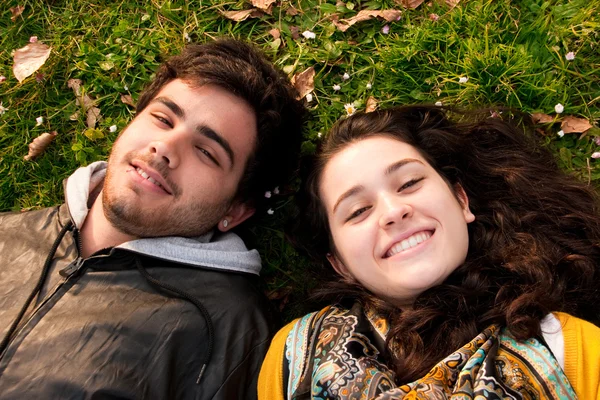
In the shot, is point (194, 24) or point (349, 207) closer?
point (349, 207)

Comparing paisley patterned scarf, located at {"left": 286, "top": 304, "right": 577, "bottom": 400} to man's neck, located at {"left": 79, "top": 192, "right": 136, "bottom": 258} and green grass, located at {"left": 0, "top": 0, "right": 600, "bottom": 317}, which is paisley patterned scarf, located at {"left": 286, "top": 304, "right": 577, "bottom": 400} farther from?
man's neck, located at {"left": 79, "top": 192, "right": 136, "bottom": 258}

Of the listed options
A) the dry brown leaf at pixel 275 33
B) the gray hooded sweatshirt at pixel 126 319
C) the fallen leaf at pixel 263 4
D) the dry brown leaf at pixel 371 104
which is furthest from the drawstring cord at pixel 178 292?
the fallen leaf at pixel 263 4

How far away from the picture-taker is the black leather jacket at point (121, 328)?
9.43 ft

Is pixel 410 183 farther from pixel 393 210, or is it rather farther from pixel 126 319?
pixel 126 319

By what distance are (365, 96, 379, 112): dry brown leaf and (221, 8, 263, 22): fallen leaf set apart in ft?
3.83

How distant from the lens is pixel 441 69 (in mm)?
3936

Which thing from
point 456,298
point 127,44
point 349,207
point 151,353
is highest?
point 127,44

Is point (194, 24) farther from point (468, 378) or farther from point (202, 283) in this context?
point (468, 378)

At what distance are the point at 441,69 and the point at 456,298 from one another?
1.85 m

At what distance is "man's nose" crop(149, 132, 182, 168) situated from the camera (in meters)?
3.21

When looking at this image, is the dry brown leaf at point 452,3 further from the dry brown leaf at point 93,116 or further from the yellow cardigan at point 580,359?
the dry brown leaf at point 93,116

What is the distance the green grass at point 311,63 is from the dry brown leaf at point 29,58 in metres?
0.06

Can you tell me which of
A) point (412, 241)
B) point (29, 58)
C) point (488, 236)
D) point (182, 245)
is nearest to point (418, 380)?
point (412, 241)

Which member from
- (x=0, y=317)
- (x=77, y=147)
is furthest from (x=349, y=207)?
(x=77, y=147)
